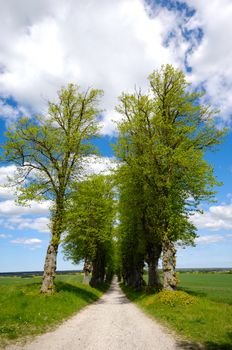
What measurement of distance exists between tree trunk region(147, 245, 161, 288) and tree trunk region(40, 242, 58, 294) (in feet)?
38.9

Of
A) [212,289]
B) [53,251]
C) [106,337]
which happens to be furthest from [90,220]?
[212,289]

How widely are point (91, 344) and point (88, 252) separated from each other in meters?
30.6

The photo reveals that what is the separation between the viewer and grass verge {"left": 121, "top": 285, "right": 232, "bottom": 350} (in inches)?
441

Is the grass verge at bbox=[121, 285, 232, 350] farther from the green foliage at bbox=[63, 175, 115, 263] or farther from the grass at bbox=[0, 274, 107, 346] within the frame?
the green foliage at bbox=[63, 175, 115, 263]

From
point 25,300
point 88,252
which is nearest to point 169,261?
point 25,300

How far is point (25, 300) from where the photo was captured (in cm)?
1866

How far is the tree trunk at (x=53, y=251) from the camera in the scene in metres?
22.2

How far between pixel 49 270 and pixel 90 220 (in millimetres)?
11977

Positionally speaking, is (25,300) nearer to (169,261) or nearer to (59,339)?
(59,339)

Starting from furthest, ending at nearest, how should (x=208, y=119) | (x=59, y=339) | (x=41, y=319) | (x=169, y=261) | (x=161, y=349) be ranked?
(x=208, y=119) < (x=169, y=261) < (x=41, y=319) < (x=59, y=339) < (x=161, y=349)

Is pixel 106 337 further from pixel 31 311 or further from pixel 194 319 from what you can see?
pixel 31 311

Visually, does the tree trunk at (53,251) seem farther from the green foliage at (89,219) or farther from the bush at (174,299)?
the bush at (174,299)

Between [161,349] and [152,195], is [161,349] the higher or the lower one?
the lower one

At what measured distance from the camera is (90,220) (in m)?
34.2
